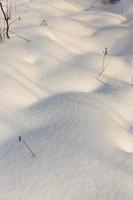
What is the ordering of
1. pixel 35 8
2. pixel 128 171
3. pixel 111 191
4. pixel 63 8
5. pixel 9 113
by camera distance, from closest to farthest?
pixel 111 191, pixel 128 171, pixel 9 113, pixel 35 8, pixel 63 8

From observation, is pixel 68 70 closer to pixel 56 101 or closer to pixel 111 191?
pixel 56 101

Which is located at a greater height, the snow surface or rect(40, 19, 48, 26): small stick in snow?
rect(40, 19, 48, 26): small stick in snow

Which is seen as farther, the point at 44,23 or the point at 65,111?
the point at 44,23

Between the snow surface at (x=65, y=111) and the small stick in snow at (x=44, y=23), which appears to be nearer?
the snow surface at (x=65, y=111)

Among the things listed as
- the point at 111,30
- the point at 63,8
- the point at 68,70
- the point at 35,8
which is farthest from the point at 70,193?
the point at 63,8

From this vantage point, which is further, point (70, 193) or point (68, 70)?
point (68, 70)

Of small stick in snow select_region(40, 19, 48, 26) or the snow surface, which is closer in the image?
the snow surface

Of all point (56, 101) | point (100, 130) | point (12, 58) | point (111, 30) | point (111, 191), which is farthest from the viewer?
Result: point (111, 30)

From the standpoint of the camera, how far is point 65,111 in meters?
2.04

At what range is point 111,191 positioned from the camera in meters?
1.47

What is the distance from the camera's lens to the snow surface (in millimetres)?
1528

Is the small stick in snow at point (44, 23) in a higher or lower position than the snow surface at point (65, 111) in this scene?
higher

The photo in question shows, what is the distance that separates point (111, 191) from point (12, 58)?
1.36 metres

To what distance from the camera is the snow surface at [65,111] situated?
5.01ft
